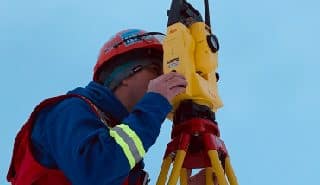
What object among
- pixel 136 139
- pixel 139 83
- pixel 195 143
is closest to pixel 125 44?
pixel 139 83

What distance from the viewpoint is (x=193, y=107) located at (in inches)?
159

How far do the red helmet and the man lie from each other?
1 cm

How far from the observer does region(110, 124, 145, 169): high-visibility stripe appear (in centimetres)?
335

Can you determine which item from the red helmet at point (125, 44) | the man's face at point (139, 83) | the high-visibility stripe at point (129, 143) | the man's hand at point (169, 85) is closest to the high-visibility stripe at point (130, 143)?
the high-visibility stripe at point (129, 143)

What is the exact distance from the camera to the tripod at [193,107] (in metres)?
3.98

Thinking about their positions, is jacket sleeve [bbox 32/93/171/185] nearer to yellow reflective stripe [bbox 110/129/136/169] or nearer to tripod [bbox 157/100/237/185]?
yellow reflective stripe [bbox 110/129/136/169]

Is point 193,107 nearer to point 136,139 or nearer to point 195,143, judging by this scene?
point 195,143

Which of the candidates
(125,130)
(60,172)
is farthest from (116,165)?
(60,172)

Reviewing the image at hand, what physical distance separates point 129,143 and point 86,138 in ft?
0.73

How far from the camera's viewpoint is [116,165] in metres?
3.31

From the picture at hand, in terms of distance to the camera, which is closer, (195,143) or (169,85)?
(169,85)

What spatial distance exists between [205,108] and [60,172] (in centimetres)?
104

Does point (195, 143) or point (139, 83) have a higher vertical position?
point (139, 83)

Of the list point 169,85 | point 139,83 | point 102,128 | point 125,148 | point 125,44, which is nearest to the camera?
point 125,148
